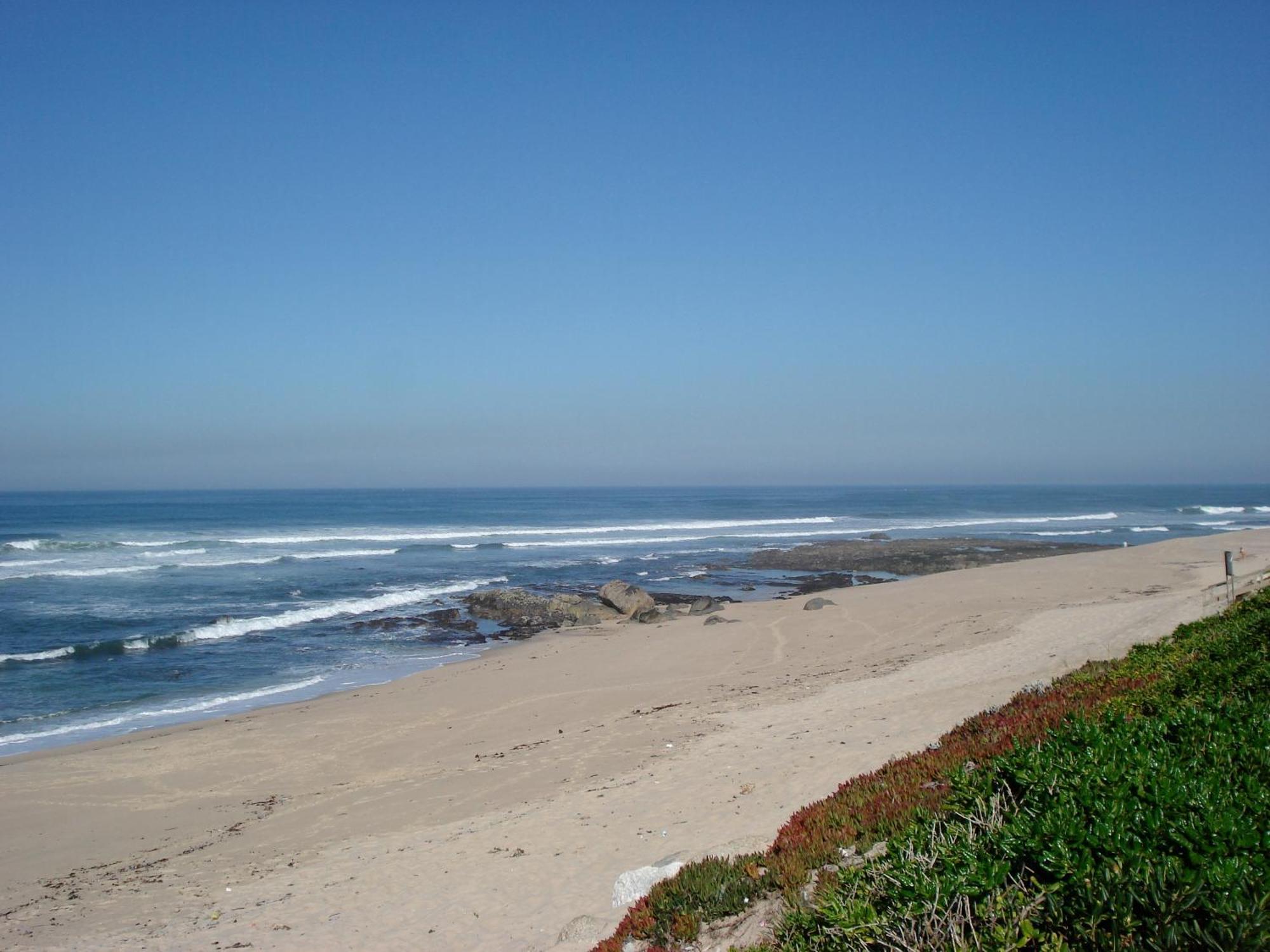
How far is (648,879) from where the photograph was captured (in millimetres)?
6383

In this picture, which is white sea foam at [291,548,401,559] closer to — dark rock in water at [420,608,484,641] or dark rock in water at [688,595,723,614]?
dark rock in water at [420,608,484,641]

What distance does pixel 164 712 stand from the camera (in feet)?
53.2

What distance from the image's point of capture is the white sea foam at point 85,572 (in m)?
35.7

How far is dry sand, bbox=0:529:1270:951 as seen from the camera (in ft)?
23.8

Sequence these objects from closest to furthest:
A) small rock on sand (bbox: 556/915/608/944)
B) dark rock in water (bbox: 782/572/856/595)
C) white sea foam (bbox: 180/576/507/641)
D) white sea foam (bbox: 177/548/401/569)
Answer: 1. small rock on sand (bbox: 556/915/608/944)
2. white sea foam (bbox: 180/576/507/641)
3. dark rock in water (bbox: 782/572/856/595)
4. white sea foam (bbox: 177/548/401/569)

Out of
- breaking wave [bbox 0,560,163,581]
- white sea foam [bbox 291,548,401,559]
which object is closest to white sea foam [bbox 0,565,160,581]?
breaking wave [bbox 0,560,163,581]

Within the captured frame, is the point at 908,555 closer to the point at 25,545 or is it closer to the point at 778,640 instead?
the point at 778,640

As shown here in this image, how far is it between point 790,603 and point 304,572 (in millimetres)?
23615

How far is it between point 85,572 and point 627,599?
26.3 m

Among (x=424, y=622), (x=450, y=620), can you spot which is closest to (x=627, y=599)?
(x=450, y=620)

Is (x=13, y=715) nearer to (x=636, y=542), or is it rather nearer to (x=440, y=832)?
(x=440, y=832)

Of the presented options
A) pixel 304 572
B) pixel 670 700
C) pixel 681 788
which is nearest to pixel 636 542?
pixel 304 572

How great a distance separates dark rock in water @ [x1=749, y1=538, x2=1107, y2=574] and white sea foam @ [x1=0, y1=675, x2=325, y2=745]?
24261 millimetres

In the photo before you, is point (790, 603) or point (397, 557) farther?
point (397, 557)
